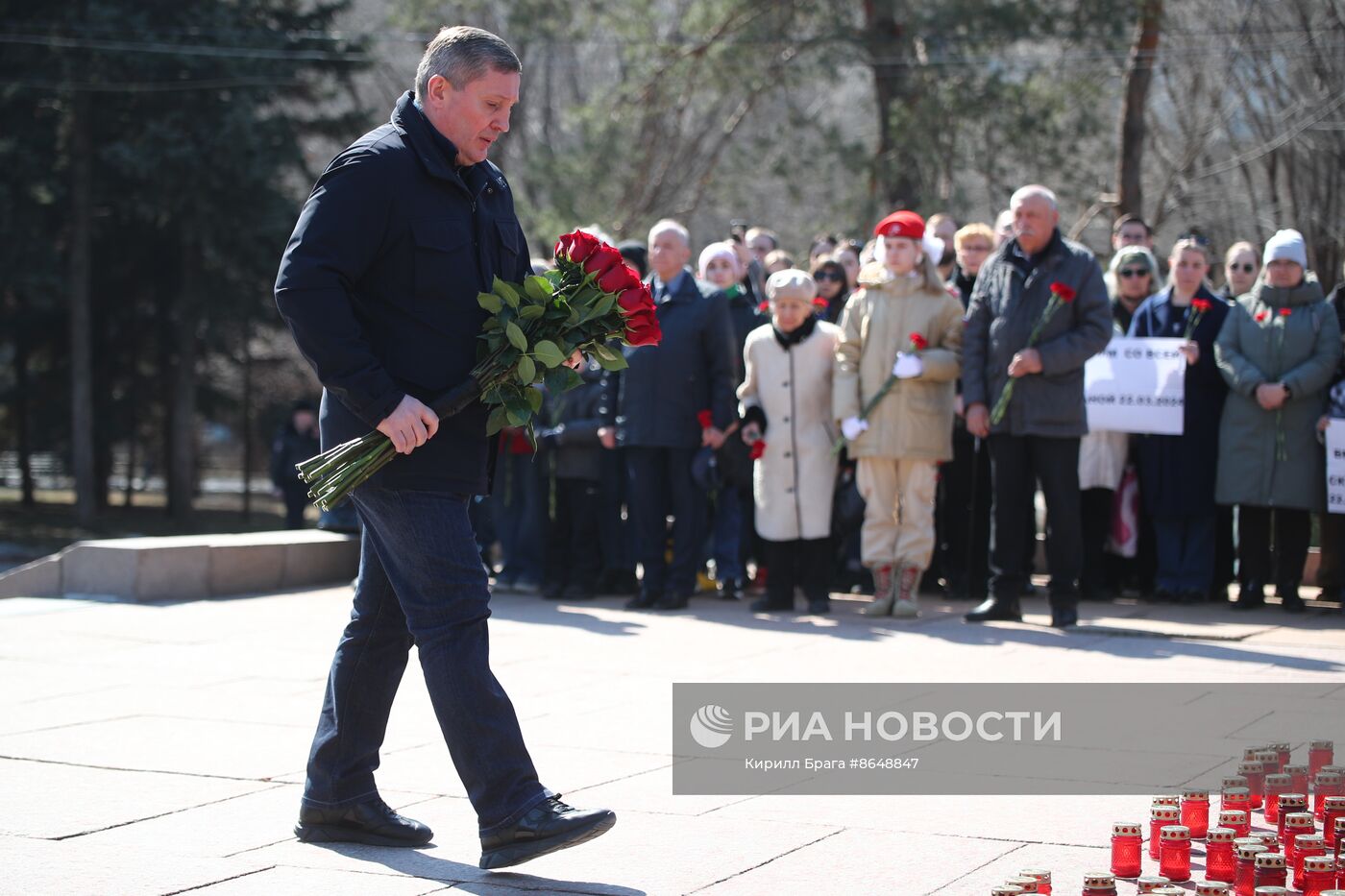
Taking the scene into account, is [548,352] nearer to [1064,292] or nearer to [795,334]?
[1064,292]

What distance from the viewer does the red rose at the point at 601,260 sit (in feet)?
15.0

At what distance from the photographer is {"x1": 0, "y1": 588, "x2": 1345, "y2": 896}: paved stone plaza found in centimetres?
418

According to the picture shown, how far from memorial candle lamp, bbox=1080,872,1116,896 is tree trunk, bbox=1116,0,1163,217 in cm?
1813

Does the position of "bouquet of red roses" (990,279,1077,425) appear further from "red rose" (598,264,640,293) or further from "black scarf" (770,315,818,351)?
"red rose" (598,264,640,293)

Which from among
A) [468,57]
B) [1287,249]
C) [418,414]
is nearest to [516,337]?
[418,414]

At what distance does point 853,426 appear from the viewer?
30.2 ft

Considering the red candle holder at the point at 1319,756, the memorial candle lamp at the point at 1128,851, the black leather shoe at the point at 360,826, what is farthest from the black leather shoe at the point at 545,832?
the red candle holder at the point at 1319,756

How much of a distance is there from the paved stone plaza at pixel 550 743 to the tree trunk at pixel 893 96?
1190 centimetres

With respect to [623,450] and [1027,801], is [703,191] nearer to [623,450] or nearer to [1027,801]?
[623,450]

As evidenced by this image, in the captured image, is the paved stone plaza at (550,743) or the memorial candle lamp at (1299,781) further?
the memorial candle lamp at (1299,781)

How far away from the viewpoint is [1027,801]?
4.86m

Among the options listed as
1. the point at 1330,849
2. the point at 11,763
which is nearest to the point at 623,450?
the point at 11,763

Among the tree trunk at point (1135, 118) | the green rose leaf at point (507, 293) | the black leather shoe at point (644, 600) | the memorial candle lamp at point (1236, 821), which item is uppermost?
the tree trunk at point (1135, 118)

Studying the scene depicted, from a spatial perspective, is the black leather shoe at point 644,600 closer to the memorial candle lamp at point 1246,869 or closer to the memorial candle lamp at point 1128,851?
the memorial candle lamp at point 1128,851
